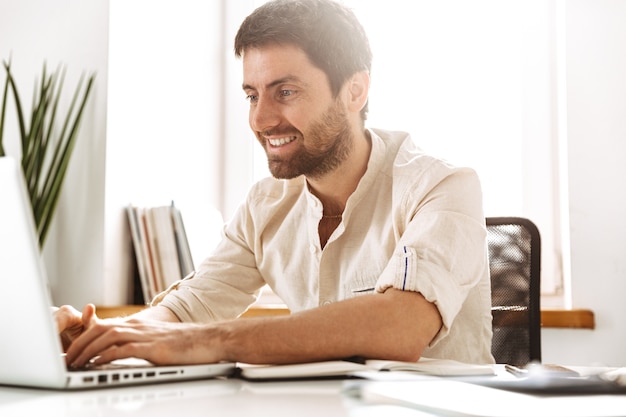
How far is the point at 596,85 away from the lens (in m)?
2.26

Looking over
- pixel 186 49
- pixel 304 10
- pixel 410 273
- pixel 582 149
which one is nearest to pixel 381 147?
pixel 304 10

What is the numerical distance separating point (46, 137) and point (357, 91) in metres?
1.17

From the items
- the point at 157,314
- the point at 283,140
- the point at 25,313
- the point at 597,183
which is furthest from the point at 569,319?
the point at 25,313

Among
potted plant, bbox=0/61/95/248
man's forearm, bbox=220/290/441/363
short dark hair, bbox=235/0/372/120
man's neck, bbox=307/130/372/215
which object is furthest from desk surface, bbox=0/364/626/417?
potted plant, bbox=0/61/95/248

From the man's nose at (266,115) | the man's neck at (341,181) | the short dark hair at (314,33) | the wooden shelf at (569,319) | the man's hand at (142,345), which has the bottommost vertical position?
the wooden shelf at (569,319)

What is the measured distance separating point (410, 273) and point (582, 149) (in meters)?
1.27

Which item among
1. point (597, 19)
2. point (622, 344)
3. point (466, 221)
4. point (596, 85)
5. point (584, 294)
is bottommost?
point (622, 344)

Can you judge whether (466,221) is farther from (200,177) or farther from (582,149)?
(200,177)

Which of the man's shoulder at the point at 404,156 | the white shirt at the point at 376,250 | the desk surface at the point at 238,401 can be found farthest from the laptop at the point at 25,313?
the man's shoulder at the point at 404,156

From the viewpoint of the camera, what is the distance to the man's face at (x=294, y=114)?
67.4 inches

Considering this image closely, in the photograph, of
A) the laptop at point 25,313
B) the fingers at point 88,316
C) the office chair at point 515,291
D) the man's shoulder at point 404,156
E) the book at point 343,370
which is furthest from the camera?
the office chair at point 515,291

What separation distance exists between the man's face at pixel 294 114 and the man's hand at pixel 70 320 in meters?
0.64

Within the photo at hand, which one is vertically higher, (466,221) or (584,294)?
(466,221)

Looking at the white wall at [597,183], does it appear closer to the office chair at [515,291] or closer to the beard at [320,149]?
the office chair at [515,291]
